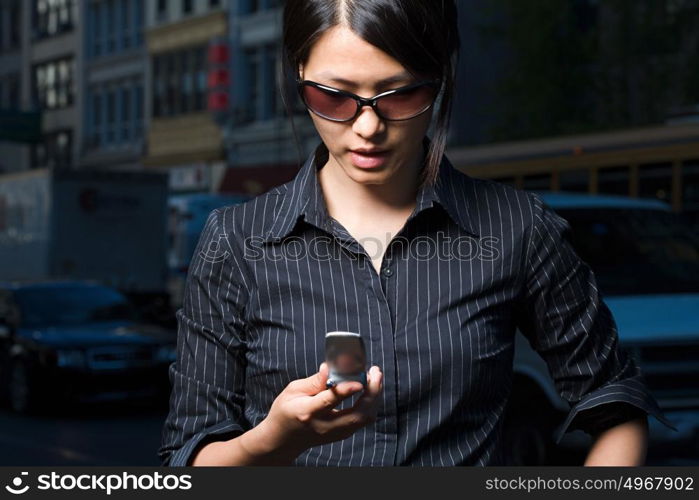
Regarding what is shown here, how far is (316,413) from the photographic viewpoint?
2.08 metres

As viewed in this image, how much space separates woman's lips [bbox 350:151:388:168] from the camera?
8.00ft

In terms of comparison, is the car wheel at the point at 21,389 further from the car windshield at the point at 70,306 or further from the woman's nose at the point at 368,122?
the woman's nose at the point at 368,122

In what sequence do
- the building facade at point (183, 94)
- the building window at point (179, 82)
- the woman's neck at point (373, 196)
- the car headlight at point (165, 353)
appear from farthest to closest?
the building window at point (179, 82)
the building facade at point (183, 94)
the car headlight at point (165, 353)
the woman's neck at point (373, 196)

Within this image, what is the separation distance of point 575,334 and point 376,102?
56 centimetres

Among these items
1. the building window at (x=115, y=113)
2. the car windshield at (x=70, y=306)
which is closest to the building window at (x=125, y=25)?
the building window at (x=115, y=113)

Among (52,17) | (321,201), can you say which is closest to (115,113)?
(52,17)

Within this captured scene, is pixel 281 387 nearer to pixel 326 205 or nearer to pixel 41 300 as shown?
pixel 326 205

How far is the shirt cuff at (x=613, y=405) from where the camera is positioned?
254 centimetres

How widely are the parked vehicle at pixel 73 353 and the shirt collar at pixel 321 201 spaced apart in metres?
12.5

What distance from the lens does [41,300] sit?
53.0 ft

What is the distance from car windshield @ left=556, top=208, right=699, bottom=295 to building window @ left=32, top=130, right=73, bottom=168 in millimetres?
45223

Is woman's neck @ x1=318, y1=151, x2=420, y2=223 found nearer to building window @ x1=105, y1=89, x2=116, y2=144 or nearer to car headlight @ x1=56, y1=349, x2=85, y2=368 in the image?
car headlight @ x1=56, y1=349, x2=85, y2=368

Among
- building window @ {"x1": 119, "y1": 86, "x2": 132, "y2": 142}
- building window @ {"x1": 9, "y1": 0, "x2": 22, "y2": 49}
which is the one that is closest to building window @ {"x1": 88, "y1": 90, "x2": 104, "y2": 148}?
building window @ {"x1": 119, "y1": 86, "x2": 132, "y2": 142}

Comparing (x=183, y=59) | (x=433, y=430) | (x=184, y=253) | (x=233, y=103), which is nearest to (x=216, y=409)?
(x=433, y=430)
